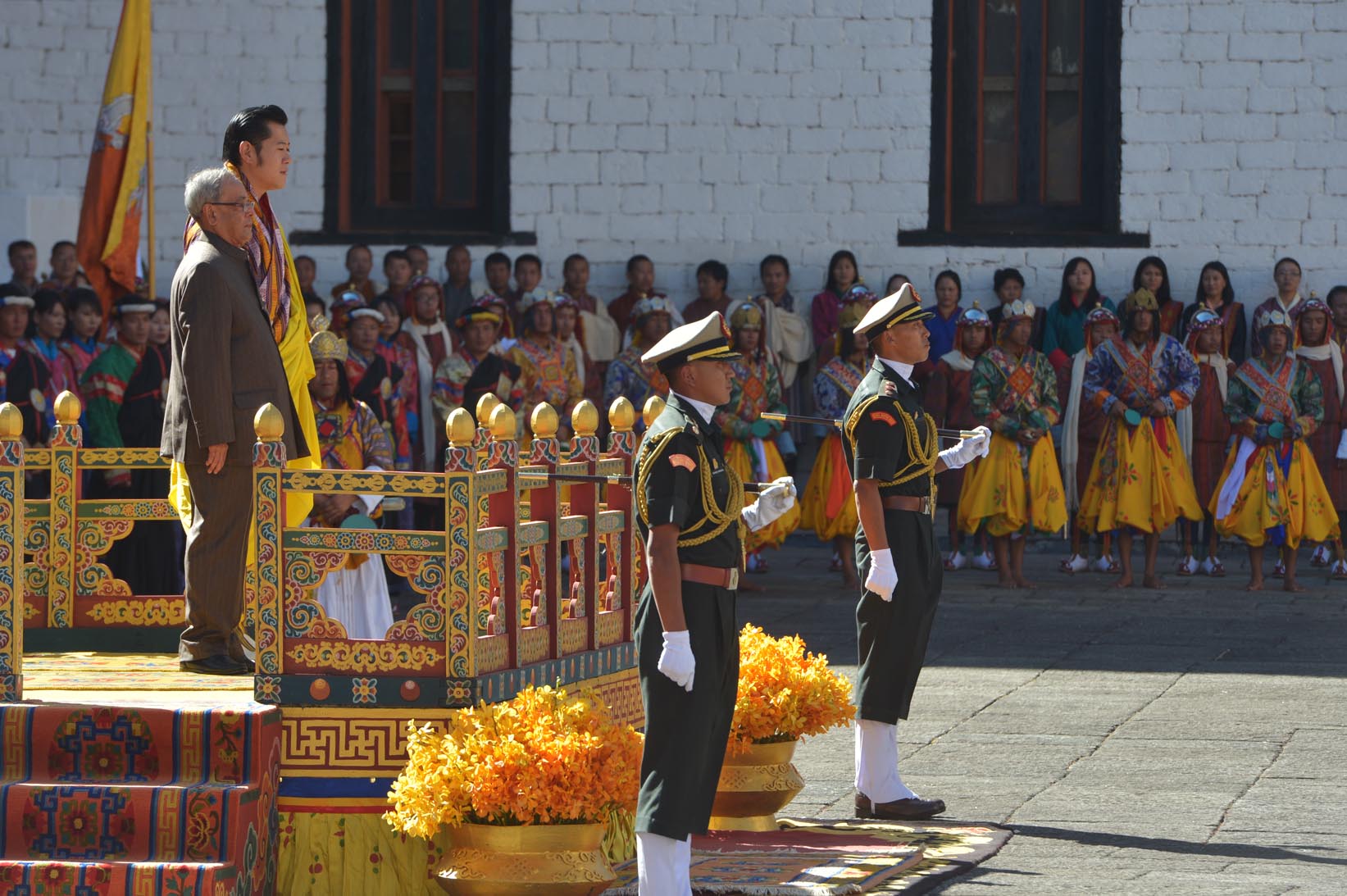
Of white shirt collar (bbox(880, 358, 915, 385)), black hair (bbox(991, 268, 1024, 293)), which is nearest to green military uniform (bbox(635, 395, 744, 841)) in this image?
white shirt collar (bbox(880, 358, 915, 385))

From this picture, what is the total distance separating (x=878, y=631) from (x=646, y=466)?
2.11 m

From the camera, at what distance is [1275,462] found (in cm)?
1439

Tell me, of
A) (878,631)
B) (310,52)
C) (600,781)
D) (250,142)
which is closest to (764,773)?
(878,631)

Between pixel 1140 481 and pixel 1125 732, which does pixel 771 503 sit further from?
pixel 1140 481

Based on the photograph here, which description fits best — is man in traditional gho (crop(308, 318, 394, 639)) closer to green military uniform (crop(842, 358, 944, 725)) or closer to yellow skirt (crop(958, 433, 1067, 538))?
green military uniform (crop(842, 358, 944, 725))

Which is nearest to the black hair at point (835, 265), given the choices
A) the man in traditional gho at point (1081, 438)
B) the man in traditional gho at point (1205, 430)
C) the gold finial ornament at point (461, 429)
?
the man in traditional gho at point (1081, 438)

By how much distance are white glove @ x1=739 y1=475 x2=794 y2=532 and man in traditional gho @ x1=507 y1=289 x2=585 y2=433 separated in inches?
302

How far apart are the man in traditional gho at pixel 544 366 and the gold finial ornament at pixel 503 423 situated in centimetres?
749

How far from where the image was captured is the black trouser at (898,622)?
8094 millimetres

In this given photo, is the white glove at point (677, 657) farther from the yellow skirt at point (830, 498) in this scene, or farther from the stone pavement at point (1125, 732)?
the yellow skirt at point (830, 498)

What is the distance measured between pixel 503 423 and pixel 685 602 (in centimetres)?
96

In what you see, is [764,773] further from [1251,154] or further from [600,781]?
[1251,154]

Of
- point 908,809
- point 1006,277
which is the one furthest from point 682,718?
point 1006,277

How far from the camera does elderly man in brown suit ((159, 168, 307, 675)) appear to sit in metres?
7.41
